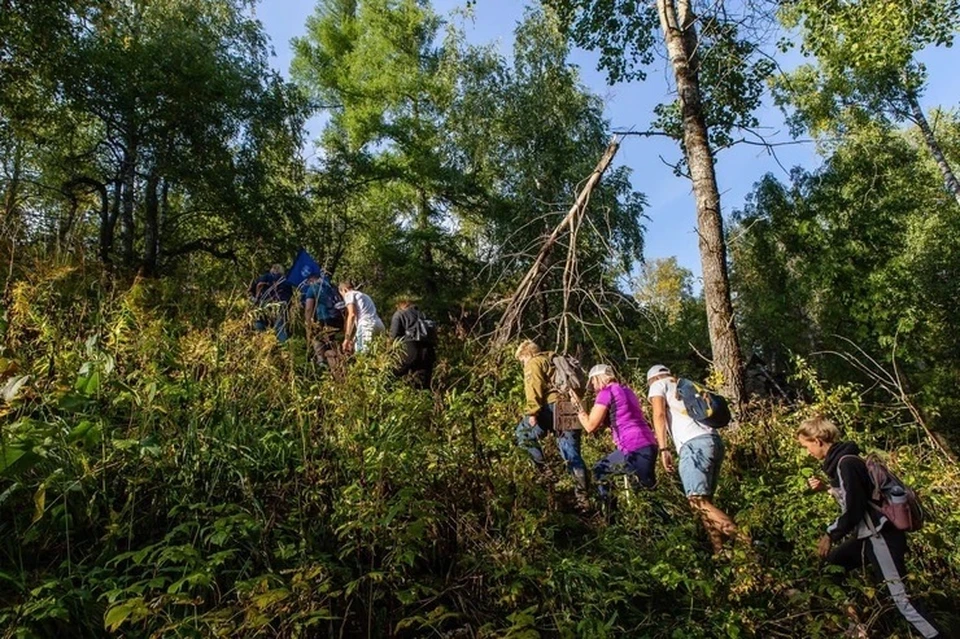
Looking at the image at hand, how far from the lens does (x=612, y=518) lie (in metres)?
4.18

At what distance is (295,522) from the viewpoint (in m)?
3.03

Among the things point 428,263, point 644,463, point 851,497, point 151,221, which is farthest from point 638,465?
point 428,263

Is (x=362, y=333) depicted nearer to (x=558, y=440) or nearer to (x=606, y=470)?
(x=558, y=440)

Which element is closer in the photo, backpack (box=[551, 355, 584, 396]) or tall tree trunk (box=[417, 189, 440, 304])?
backpack (box=[551, 355, 584, 396])

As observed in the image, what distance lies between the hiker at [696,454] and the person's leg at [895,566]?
0.81m

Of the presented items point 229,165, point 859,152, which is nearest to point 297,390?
point 229,165

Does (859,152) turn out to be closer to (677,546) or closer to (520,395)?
(520,395)

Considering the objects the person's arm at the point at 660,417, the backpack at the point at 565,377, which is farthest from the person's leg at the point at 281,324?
the person's arm at the point at 660,417

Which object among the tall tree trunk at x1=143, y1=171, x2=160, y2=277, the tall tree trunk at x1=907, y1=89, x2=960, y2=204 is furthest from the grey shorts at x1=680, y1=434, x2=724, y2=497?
the tall tree trunk at x1=907, y1=89, x2=960, y2=204

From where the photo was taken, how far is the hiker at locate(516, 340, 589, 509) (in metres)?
4.75

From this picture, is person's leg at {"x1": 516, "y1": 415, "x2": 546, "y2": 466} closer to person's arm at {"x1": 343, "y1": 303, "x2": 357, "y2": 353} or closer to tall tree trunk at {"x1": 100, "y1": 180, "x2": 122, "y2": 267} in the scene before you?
person's arm at {"x1": 343, "y1": 303, "x2": 357, "y2": 353}

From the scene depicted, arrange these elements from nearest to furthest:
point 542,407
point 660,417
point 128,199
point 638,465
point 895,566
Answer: point 895,566, point 638,465, point 660,417, point 542,407, point 128,199

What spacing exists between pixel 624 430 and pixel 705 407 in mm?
640

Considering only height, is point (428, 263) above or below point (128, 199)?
below
